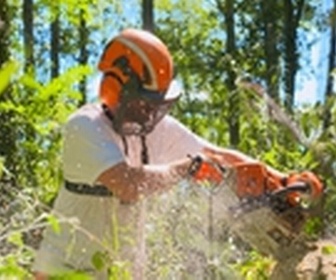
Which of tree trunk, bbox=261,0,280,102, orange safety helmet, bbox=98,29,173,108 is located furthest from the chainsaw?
tree trunk, bbox=261,0,280,102

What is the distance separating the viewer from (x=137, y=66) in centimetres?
377

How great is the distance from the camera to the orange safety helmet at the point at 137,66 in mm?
3729

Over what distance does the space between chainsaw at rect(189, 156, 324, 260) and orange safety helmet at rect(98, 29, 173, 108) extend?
431 millimetres

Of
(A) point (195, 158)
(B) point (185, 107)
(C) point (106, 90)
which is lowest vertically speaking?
(B) point (185, 107)

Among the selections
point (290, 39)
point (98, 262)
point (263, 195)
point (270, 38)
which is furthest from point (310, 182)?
point (270, 38)

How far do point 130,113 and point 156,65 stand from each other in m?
0.21

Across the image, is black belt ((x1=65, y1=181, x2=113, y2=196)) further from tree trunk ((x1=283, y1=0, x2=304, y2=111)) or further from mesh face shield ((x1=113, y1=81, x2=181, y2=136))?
tree trunk ((x1=283, y1=0, x2=304, y2=111))

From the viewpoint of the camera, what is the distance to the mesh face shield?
145 inches

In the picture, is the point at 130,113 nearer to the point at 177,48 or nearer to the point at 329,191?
the point at 329,191

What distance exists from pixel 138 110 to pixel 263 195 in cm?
74

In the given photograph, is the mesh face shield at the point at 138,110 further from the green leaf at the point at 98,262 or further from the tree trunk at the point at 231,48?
the tree trunk at the point at 231,48

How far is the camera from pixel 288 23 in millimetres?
25500

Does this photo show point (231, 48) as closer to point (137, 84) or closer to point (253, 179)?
point (253, 179)

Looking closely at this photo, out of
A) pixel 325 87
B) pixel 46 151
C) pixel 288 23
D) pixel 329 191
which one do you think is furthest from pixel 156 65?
pixel 288 23
